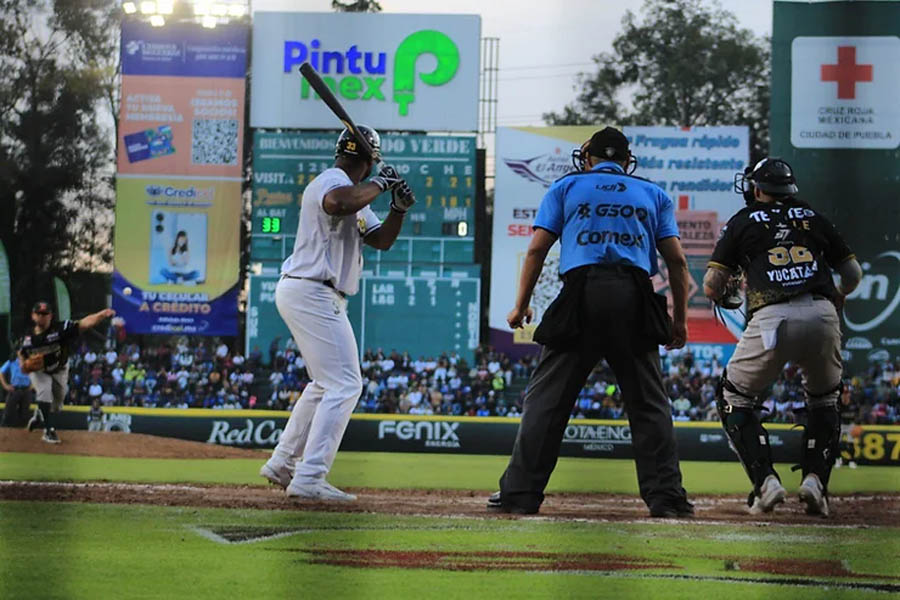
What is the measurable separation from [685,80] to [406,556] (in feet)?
50.9

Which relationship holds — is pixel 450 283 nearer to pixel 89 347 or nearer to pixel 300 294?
pixel 89 347

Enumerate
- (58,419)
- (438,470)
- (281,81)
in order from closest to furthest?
(438,470)
(58,419)
(281,81)

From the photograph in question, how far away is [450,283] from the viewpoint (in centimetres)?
2341


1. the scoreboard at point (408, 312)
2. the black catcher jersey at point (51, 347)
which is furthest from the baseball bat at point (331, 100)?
the scoreboard at point (408, 312)

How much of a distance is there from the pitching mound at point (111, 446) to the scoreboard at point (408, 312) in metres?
8.53

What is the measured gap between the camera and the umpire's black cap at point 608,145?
5043mm

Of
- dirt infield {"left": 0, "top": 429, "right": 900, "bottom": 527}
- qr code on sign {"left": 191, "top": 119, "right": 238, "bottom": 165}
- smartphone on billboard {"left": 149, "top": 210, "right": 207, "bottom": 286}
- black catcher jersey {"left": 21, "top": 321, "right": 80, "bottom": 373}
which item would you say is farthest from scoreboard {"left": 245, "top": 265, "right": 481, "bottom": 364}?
dirt infield {"left": 0, "top": 429, "right": 900, "bottom": 527}

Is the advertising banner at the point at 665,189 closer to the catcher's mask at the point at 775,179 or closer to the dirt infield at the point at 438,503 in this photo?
the dirt infield at the point at 438,503

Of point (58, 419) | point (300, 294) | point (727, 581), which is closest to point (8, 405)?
point (58, 419)

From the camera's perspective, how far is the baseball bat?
5195 millimetres

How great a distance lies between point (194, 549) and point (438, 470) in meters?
9.41

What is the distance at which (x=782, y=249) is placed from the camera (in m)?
5.29

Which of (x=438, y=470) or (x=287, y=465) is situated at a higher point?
(x=287, y=465)

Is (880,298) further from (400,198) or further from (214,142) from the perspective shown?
(214,142)
